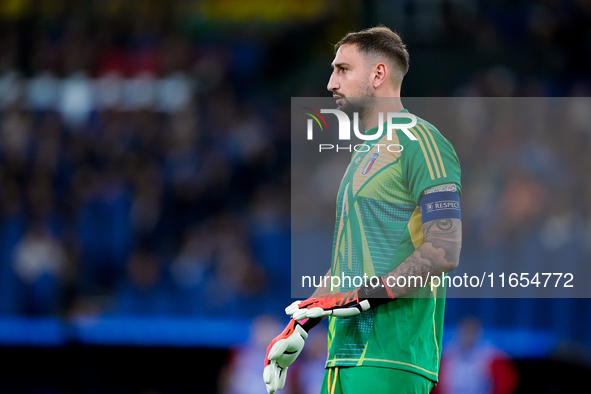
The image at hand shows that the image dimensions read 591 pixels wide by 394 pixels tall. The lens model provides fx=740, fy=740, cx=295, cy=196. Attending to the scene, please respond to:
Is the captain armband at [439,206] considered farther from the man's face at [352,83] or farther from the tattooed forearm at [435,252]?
the man's face at [352,83]

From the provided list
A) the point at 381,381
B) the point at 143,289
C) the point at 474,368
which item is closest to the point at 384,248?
the point at 381,381

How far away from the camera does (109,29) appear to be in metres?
13.0

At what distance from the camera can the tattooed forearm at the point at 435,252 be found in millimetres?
3078

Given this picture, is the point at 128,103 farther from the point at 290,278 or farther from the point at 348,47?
the point at 348,47

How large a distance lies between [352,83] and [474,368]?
17.2 feet

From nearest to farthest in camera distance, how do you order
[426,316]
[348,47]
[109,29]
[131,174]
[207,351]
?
[426,316], [348,47], [207,351], [131,174], [109,29]

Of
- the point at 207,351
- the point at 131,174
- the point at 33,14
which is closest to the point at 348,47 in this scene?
the point at 207,351

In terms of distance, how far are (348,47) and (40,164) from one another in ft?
28.2

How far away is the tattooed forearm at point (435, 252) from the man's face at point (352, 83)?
2.40ft

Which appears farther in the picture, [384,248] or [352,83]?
[352,83]

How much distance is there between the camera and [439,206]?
313 cm

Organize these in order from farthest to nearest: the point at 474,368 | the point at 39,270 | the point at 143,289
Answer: the point at 39,270
the point at 143,289
the point at 474,368

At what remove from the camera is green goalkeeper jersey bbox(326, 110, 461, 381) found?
3.25 meters

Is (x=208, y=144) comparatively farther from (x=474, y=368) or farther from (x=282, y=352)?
(x=282, y=352)
